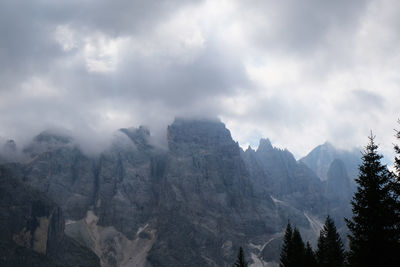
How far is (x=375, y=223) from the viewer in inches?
1011

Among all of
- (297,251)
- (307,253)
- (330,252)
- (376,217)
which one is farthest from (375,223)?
(330,252)

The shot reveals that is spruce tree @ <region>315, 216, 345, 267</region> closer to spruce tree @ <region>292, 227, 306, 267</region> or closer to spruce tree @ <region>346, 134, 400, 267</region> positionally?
spruce tree @ <region>292, 227, 306, 267</region>

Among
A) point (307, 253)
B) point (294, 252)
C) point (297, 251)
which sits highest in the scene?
point (297, 251)

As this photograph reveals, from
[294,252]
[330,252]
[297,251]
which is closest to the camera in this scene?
[297,251]

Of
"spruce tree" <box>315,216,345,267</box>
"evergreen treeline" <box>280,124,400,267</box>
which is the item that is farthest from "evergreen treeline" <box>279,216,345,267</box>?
"evergreen treeline" <box>280,124,400,267</box>

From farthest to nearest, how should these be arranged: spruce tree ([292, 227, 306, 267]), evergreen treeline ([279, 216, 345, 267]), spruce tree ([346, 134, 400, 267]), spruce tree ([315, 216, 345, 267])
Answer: spruce tree ([315, 216, 345, 267])
spruce tree ([292, 227, 306, 267])
evergreen treeline ([279, 216, 345, 267])
spruce tree ([346, 134, 400, 267])

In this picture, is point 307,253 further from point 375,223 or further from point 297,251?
point 375,223

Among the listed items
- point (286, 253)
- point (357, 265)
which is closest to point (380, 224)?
point (357, 265)

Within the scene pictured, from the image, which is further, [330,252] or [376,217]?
[330,252]

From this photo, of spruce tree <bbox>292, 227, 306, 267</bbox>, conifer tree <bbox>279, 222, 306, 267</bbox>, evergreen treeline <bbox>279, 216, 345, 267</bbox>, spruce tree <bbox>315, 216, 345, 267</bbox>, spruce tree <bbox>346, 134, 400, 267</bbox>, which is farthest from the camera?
spruce tree <bbox>315, 216, 345, 267</bbox>

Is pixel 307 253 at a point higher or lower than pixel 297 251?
lower

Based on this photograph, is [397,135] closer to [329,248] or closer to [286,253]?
[286,253]

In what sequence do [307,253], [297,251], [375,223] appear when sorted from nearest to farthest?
[375,223] < [307,253] < [297,251]

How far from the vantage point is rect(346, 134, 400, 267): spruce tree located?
24.9m
